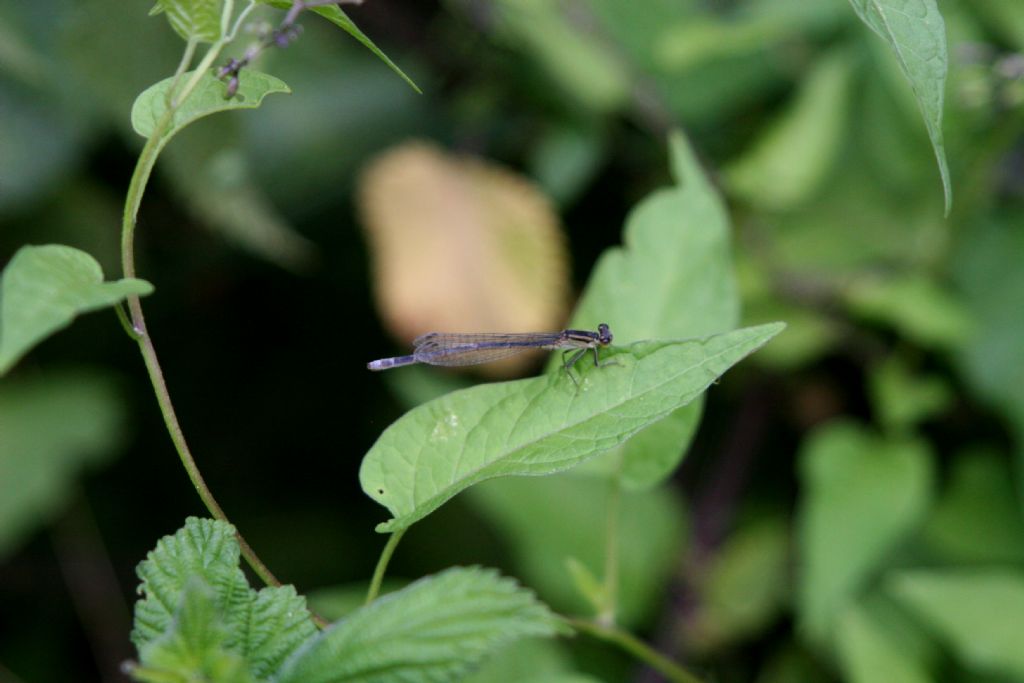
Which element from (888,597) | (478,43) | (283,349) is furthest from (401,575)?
(478,43)

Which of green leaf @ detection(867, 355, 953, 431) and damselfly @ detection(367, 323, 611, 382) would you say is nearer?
damselfly @ detection(367, 323, 611, 382)

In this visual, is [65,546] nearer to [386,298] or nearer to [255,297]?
[255,297]

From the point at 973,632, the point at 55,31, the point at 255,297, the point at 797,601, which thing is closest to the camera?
the point at 973,632

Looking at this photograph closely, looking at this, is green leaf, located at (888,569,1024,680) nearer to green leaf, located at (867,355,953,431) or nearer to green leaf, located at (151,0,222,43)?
green leaf, located at (867,355,953,431)

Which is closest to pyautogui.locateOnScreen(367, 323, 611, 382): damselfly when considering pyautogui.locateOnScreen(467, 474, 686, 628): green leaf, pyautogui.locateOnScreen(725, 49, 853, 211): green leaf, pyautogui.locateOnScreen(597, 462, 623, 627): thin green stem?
pyautogui.locateOnScreen(597, 462, 623, 627): thin green stem

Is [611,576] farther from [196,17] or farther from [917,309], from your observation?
[917,309]

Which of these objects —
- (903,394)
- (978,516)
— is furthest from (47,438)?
(978,516)
